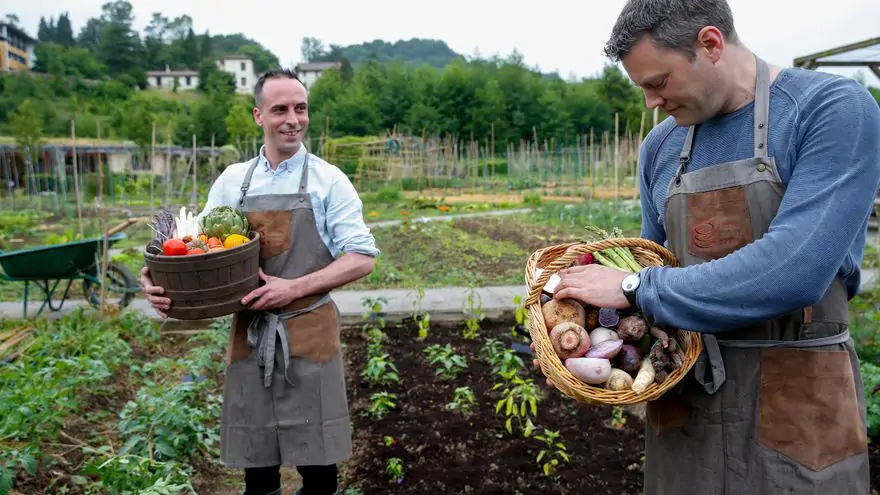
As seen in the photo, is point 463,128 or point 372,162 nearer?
point 372,162

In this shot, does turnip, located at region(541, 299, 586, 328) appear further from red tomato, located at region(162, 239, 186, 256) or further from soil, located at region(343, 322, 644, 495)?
soil, located at region(343, 322, 644, 495)

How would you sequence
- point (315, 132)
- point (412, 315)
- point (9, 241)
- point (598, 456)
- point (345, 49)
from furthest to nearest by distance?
point (345, 49), point (315, 132), point (9, 241), point (412, 315), point (598, 456)

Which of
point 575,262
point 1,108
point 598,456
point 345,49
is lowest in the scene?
point 598,456

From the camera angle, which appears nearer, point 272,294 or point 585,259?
point 585,259

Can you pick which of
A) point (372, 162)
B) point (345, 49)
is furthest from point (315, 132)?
point (345, 49)

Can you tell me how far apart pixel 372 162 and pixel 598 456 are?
983 inches

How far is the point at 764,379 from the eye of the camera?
5.17 feet

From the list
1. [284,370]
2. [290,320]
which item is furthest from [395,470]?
[290,320]

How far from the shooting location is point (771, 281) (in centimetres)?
136

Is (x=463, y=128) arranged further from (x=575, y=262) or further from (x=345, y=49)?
(x=345, y=49)

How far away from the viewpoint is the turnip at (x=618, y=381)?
1.59 meters

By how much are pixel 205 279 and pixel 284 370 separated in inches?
20.3

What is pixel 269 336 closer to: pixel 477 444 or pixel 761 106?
pixel 477 444

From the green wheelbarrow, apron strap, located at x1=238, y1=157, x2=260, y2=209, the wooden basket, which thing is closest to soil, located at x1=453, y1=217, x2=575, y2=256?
the green wheelbarrow
